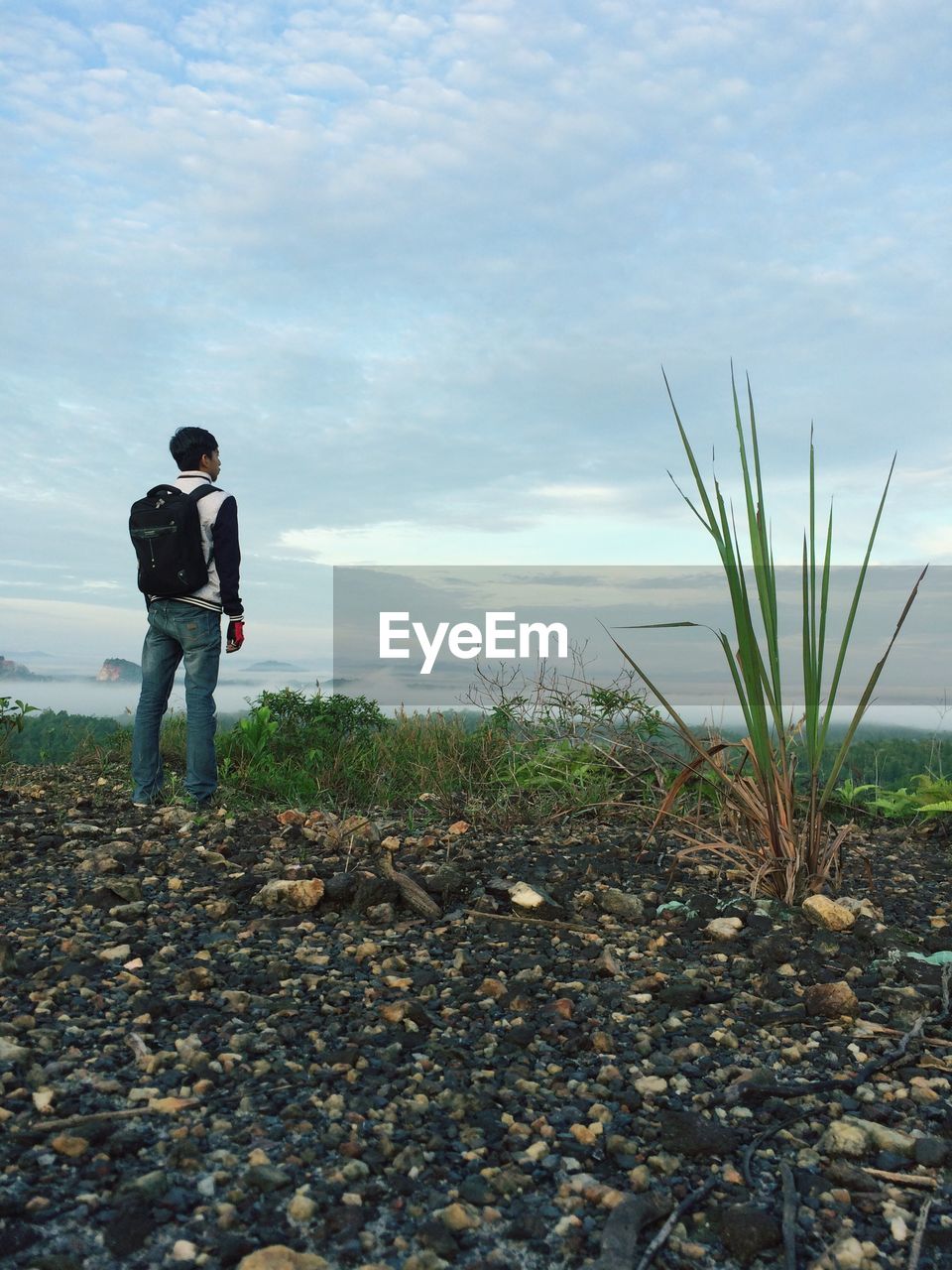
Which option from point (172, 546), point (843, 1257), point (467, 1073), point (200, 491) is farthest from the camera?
point (200, 491)

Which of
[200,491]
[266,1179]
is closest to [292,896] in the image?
[266,1179]

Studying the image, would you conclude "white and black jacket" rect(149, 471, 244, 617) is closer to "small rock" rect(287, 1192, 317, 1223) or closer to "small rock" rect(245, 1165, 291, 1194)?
"small rock" rect(245, 1165, 291, 1194)

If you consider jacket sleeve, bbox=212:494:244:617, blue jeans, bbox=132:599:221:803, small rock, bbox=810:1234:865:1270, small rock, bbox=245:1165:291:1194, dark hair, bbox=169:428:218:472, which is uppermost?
dark hair, bbox=169:428:218:472

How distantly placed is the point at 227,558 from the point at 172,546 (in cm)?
33

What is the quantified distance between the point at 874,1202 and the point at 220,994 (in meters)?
1.70

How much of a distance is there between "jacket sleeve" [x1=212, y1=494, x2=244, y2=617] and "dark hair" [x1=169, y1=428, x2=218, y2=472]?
48cm

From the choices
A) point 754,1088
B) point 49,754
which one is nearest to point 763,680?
point 754,1088

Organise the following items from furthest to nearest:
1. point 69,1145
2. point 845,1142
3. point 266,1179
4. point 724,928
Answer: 1. point 724,928
2. point 845,1142
3. point 69,1145
4. point 266,1179

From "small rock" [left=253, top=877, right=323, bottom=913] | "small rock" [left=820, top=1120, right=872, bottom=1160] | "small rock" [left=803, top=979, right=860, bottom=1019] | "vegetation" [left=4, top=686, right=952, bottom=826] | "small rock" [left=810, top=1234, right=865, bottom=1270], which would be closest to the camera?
"small rock" [left=810, top=1234, right=865, bottom=1270]

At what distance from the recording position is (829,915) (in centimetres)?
330

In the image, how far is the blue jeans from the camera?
19.0 ft

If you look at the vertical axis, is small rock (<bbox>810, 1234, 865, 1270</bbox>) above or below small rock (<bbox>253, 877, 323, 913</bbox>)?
below

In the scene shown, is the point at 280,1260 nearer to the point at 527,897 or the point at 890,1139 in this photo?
the point at 890,1139

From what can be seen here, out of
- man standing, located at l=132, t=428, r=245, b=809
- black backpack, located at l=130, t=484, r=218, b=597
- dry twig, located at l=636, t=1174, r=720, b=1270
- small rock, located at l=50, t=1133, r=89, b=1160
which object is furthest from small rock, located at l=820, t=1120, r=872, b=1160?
black backpack, located at l=130, t=484, r=218, b=597
